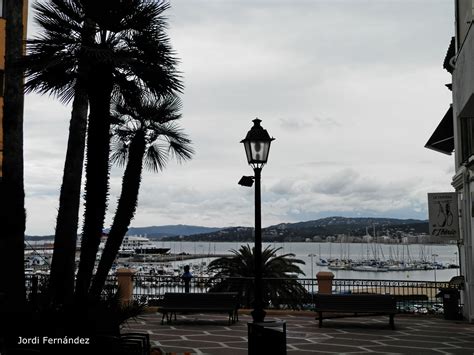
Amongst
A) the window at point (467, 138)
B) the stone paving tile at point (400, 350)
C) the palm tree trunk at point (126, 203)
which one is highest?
the window at point (467, 138)

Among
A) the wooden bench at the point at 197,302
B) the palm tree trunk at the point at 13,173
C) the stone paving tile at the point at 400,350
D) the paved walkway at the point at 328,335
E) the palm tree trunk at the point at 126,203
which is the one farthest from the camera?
the wooden bench at the point at 197,302

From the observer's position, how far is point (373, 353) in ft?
40.7

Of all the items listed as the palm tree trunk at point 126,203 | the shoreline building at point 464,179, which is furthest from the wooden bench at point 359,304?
the palm tree trunk at point 126,203

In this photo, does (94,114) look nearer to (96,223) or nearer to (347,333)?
(96,223)

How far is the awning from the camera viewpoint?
810 inches

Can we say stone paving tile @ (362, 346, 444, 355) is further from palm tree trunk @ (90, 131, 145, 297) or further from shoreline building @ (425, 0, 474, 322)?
palm tree trunk @ (90, 131, 145, 297)

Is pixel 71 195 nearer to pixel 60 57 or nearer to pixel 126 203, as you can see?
pixel 126 203

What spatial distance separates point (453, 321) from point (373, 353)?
6.40m

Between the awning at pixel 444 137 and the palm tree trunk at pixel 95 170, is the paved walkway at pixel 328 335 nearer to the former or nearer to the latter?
the palm tree trunk at pixel 95 170

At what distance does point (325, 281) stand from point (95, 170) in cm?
1035

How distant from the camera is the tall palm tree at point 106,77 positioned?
11508 mm

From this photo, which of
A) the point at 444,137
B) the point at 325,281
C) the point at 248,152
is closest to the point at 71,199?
the point at 248,152

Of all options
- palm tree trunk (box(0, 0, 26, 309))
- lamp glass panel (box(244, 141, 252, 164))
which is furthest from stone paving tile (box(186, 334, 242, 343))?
lamp glass panel (box(244, 141, 252, 164))

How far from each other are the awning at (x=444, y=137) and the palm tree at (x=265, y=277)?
7.35 metres
